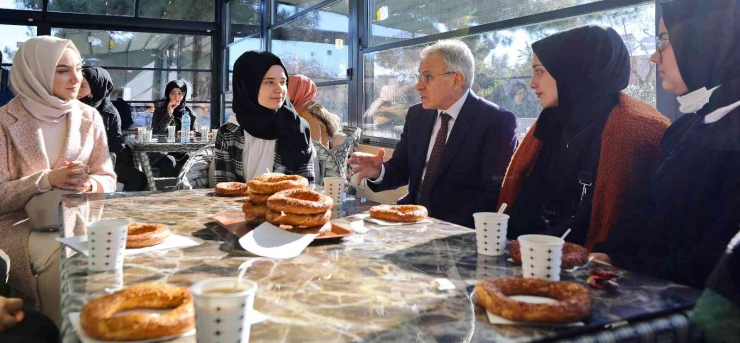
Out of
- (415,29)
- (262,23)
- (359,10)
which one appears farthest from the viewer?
(262,23)

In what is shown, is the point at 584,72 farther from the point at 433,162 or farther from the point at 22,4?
the point at 22,4

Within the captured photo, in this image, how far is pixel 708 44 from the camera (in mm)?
1483

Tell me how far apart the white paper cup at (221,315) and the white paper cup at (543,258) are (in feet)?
1.95

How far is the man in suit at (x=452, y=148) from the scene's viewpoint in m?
2.39

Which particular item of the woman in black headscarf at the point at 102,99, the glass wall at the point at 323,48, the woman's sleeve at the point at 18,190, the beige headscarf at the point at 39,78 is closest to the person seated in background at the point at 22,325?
the woman's sleeve at the point at 18,190

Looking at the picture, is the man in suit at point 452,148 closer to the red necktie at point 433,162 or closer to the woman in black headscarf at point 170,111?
the red necktie at point 433,162

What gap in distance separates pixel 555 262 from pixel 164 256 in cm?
88

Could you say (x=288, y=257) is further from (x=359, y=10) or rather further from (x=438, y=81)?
(x=359, y=10)

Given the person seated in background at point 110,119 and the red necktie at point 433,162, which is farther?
the person seated in background at point 110,119

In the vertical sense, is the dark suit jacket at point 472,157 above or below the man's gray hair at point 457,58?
below

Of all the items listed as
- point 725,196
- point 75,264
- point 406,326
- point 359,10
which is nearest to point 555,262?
point 406,326

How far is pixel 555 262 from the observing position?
105 cm

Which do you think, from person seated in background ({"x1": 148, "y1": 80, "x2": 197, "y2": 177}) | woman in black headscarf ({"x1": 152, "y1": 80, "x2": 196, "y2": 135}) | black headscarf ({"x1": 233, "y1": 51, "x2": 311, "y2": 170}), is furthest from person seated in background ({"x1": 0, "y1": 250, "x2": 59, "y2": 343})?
woman in black headscarf ({"x1": 152, "y1": 80, "x2": 196, "y2": 135})

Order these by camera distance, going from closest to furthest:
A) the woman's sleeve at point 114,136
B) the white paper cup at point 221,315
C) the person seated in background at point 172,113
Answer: the white paper cup at point 221,315
the woman's sleeve at point 114,136
the person seated in background at point 172,113
